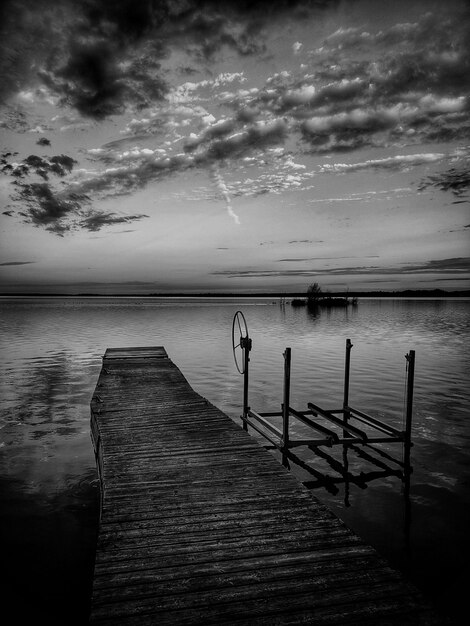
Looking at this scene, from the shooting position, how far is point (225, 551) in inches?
189

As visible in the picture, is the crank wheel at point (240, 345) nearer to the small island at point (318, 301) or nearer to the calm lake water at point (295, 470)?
the calm lake water at point (295, 470)

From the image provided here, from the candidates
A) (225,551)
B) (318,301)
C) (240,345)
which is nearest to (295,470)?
(240,345)

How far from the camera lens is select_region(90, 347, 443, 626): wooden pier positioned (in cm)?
381

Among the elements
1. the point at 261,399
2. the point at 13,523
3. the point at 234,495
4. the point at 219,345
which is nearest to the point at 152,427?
the point at 13,523

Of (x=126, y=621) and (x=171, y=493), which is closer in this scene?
(x=126, y=621)

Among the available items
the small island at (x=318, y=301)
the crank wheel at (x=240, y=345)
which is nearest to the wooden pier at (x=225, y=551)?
the crank wheel at (x=240, y=345)

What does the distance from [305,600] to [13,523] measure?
6456 mm

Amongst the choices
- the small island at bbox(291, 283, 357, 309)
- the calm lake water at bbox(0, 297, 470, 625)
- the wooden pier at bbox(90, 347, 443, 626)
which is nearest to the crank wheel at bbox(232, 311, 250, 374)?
the calm lake water at bbox(0, 297, 470, 625)

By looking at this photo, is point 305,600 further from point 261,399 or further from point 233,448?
point 261,399

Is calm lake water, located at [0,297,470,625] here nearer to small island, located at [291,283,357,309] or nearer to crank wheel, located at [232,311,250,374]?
crank wheel, located at [232,311,250,374]

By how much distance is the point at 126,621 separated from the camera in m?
3.68

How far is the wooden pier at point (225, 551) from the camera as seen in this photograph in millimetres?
3812

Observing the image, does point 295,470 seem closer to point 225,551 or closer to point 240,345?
point 240,345

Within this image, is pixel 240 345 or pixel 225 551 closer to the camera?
pixel 225 551
